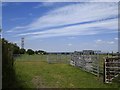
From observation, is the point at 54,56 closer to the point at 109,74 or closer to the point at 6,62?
the point at 109,74

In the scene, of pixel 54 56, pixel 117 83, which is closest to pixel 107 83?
pixel 117 83

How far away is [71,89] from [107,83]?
3399mm

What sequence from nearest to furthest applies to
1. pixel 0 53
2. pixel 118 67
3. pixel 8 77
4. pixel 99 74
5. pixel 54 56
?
pixel 0 53, pixel 8 77, pixel 118 67, pixel 99 74, pixel 54 56

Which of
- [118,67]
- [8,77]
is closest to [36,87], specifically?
[8,77]

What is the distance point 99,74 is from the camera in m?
21.6

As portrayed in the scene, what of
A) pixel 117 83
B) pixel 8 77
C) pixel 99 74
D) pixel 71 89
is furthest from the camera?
pixel 99 74

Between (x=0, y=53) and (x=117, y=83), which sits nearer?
(x=0, y=53)

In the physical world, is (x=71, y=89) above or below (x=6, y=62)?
below

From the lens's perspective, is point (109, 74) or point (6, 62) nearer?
point (6, 62)

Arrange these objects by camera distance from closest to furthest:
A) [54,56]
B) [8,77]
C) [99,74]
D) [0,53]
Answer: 1. [0,53]
2. [8,77]
3. [99,74]
4. [54,56]

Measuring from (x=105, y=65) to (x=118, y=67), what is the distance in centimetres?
95

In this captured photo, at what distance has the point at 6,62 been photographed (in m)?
12.5

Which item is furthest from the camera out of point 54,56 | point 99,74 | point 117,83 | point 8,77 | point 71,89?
point 54,56

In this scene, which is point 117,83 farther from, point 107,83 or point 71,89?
point 71,89
